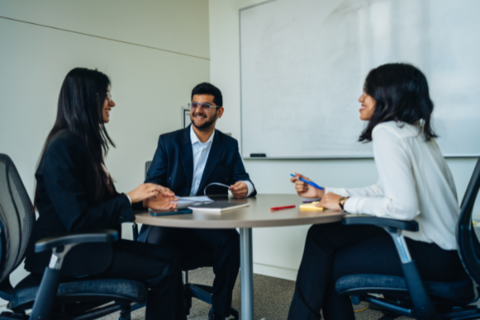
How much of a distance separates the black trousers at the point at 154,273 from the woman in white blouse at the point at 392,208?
53 cm

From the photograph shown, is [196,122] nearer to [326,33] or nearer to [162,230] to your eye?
[162,230]

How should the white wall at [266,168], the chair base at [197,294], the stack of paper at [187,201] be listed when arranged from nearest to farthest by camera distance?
the stack of paper at [187,201], the chair base at [197,294], the white wall at [266,168]

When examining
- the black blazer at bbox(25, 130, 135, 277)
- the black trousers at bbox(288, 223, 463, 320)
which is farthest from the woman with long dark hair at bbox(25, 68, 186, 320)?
the black trousers at bbox(288, 223, 463, 320)

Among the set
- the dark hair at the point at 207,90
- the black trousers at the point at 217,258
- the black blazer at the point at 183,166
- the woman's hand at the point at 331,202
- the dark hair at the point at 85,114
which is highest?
the dark hair at the point at 207,90

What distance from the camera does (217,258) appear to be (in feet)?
7.27

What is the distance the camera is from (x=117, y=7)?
11.0 feet

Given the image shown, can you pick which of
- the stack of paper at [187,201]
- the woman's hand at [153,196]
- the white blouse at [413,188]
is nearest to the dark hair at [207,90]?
the stack of paper at [187,201]

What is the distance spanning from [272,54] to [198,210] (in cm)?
240

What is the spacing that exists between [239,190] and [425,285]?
1148mm

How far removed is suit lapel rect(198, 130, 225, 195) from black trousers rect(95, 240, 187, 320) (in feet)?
2.86

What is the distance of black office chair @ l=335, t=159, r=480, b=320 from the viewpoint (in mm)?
1333

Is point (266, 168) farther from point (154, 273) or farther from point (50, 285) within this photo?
point (50, 285)

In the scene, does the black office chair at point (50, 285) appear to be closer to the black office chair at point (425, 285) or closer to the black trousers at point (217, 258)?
the black trousers at point (217, 258)

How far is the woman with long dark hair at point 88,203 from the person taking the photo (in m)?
1.44
